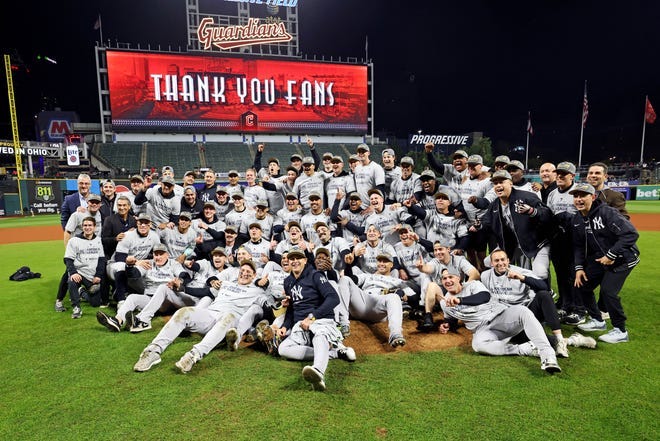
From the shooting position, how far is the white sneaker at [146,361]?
478cm

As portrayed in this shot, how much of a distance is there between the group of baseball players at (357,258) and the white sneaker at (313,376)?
0.01 m

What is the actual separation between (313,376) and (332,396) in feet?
0.97

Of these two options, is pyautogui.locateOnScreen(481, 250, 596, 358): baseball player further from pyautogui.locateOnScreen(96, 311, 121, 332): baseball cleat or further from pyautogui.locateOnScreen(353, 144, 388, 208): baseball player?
pyautogui.locateOnScreen(96, 311, 121, 332): baseball cleat

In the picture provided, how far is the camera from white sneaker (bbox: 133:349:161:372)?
4777 millimetres

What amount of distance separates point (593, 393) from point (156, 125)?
152ft

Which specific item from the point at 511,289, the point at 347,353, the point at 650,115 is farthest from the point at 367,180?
the point at 650,115

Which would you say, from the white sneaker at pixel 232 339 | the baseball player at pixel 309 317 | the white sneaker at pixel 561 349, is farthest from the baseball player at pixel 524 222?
the white sneaker at pixel 232 339

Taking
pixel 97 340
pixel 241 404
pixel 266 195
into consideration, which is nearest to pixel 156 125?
pixel 266 195

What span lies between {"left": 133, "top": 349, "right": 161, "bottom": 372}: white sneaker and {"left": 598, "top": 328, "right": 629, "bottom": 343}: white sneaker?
578 cm

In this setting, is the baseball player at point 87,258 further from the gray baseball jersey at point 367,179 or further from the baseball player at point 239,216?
the gray baseball jersey at point 367,179

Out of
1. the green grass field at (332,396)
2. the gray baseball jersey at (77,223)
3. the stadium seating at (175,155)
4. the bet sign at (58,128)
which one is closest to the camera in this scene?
the green grass field at (332,396)

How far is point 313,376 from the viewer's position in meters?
4.09

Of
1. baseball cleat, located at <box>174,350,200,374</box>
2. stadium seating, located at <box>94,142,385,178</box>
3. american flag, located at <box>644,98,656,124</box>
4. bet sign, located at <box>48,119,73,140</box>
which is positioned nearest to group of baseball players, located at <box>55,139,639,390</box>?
baseball cleat, located at <box>174,350,200,374</box>

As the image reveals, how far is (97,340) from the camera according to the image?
5.85m
